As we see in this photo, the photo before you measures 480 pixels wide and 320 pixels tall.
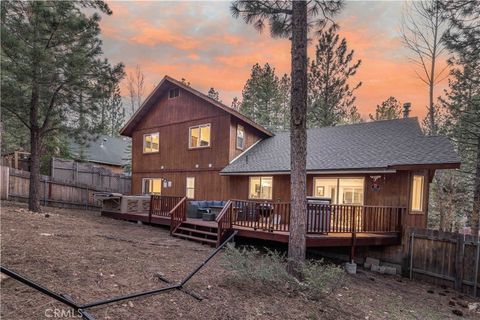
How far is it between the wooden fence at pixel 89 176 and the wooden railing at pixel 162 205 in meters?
6.51

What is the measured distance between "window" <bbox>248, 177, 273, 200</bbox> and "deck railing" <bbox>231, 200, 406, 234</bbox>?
9.88 ft

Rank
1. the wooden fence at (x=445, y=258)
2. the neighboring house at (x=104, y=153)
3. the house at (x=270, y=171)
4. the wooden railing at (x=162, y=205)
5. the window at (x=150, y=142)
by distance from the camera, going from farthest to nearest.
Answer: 1. the neighboring house at (x=104, y=153)
2. the window at (x=150, y=142)
3. the wooden railing at (x=162, y=205)
4. the house at (x=270, y=171)
5. the wooden fence at (x=445, y=258)

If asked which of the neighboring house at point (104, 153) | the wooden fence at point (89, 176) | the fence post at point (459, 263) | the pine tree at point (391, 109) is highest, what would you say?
the pine tree at point (391, 109)

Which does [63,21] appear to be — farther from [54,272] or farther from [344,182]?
[344,182]

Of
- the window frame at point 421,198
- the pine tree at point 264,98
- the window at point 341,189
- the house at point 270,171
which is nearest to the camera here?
the house at point 270,171

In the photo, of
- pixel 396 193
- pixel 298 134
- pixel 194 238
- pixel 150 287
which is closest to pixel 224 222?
pixel 194 238

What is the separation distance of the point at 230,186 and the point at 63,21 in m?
9.22

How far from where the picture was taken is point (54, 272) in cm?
448

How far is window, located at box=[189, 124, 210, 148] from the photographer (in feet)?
50.3

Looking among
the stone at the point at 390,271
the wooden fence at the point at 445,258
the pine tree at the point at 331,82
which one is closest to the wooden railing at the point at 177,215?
the stone at the point at 390,271

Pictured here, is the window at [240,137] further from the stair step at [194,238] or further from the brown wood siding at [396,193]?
the stair step at [194,238]

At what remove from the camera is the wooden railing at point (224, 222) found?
922 centimetres

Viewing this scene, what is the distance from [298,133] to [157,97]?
1339cm

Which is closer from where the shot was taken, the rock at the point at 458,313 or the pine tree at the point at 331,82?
the rock at the point at 458,313
